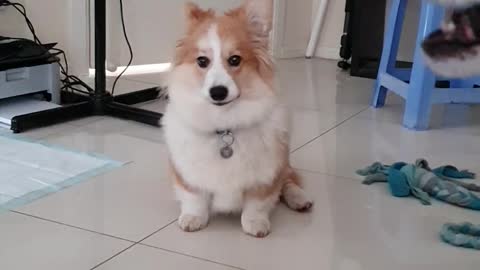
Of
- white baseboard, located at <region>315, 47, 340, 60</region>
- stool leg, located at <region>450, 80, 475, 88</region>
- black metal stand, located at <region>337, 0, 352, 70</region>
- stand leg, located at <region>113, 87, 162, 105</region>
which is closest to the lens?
stand leg, located at <region>113, 87, 162, 105</region>

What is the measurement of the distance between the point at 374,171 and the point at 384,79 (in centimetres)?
96

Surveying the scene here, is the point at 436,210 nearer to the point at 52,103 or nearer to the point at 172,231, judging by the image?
the point at 172,231

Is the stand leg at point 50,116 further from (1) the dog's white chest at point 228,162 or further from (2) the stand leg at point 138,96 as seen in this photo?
(1) the dog's white chest at point 228,162

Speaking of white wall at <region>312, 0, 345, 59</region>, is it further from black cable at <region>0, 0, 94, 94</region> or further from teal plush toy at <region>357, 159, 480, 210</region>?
teal plush toy at <region>357, 159, 480, 210</region>

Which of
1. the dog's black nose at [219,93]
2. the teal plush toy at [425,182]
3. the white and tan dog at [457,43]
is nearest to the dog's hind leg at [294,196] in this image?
the teal plush toy at [425,182]

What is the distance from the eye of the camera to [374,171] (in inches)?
78.3

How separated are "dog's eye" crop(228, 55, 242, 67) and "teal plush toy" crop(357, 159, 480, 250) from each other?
0.63m

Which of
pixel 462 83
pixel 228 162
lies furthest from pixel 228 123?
pixel 462 83

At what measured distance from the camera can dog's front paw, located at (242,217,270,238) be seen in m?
1.53

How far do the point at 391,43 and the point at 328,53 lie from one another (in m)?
1.21

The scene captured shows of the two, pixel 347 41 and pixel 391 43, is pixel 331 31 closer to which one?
pixel 347 41

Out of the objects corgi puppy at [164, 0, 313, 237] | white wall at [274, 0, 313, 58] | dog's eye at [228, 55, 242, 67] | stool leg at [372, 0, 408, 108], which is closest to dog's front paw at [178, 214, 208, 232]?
corgi puppy at [164, 0, 313, 237]

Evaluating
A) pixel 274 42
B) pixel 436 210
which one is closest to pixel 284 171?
pixel 436 210

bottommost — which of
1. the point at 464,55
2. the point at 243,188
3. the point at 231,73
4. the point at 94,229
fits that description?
the point at 94,229
